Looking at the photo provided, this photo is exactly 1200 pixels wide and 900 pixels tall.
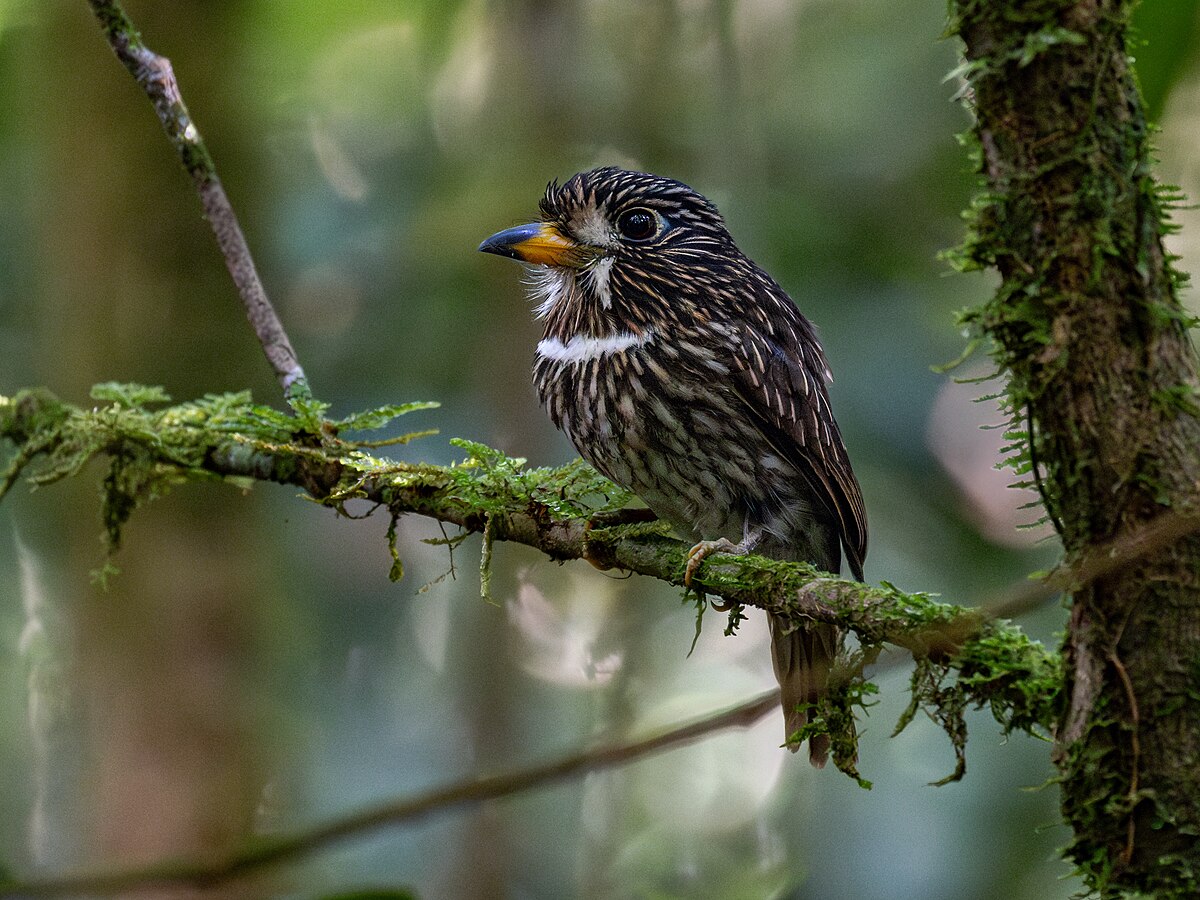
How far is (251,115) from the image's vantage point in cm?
368

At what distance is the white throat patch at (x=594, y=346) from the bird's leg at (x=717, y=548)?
0.47 m

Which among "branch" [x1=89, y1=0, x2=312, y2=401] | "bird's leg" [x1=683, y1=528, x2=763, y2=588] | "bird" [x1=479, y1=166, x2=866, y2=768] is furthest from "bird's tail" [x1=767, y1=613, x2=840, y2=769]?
"branch" [x1=89, y1=0, x2=312, y2=401]

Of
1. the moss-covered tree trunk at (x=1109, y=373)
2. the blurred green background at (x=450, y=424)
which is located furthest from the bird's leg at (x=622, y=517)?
the moss-covered tree trunk at (x=1109, y=373)

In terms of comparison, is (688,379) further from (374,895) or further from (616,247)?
(374,895)

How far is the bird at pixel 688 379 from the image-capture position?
263 cm

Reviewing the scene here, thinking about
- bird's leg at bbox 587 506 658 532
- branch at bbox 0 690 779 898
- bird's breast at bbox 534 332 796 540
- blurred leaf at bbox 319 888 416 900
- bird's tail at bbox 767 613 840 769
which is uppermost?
bird's breast at bbox 534 332 796 540

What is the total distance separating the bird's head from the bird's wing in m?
0.20

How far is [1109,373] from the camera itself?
48.6 inches

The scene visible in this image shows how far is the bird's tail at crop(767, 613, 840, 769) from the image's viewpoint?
201 cm

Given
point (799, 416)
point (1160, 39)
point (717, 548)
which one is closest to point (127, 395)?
point (717, 548)

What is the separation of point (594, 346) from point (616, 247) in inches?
12.3

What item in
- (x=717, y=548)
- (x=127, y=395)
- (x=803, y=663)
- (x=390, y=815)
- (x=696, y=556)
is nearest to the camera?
(x=390, y=815)

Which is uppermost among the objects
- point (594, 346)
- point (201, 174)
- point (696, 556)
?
point (201, 174)

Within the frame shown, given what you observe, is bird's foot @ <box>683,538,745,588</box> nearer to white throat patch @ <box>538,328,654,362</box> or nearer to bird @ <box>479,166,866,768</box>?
bird @ <box>479,166,866,768</box>
